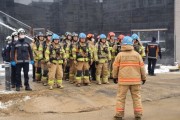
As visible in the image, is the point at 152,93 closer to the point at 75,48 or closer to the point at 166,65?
the point at 75,48

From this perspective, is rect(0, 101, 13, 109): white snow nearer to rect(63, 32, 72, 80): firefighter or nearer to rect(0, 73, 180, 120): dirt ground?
rect(0, 73, 180, 120): dirt ground

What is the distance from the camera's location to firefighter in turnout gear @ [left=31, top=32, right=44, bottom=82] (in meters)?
11.7

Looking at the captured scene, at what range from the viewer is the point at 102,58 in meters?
11.9

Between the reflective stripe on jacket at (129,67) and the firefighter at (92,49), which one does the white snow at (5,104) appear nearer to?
the reflective stripe on jacket at (129,67)

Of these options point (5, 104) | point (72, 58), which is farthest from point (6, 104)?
point (72, 58)

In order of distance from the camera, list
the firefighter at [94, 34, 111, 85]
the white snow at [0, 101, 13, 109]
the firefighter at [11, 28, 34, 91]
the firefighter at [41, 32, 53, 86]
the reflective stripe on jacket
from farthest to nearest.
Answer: the firefighter at [94, 34, 111, 85] → the firefighter at [41, 32, 53, 86] → the firefighter at [11, 28, 34, 91] → the white snow at [0, 101, 13, 109] → the reflective stripe on jacket

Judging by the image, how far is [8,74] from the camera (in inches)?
411

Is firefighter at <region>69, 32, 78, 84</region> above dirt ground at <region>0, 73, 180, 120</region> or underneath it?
above

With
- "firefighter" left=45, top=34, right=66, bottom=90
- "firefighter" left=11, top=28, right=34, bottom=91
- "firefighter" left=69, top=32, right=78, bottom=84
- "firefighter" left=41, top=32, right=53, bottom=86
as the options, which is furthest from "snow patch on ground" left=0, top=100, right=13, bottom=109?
"firefighter" left=69, top=32, right=78, bottom=84

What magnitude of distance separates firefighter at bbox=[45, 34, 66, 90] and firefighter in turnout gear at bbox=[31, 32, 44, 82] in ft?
2.96

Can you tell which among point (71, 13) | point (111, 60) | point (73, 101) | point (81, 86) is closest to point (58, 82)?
point (81, 86)

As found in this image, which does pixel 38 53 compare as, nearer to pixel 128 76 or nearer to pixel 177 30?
pixel 128 76

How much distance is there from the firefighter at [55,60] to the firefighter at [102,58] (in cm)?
140

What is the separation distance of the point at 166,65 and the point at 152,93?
345 inches
